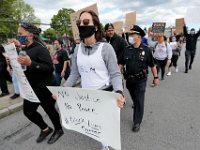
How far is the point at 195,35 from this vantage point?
8297 mm

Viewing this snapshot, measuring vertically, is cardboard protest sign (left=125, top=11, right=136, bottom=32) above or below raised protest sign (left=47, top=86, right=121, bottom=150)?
above

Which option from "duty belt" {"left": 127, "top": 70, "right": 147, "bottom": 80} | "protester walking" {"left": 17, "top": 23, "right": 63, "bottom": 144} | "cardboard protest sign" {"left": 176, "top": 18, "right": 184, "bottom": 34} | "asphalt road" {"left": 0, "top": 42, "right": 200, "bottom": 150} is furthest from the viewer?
"cardboard protest sign" {"left": 176, "top": 18, "right": 184, "bottom": 34}

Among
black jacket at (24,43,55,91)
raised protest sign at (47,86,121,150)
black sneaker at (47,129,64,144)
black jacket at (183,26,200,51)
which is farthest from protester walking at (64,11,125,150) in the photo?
black jacket at (183,26,200,51)

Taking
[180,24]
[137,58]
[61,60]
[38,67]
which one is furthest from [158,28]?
[38,67]

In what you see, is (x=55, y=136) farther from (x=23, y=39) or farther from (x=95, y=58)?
(x=95, y=58)

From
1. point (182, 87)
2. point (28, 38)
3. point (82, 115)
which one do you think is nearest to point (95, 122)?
point (82, 115)

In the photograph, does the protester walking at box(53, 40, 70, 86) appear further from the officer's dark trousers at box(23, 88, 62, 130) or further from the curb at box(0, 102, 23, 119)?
the officer's dark trousers at box(23, 88, 62, 130)

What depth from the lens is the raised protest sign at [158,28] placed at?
7.23 metres

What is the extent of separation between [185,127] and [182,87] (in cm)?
286

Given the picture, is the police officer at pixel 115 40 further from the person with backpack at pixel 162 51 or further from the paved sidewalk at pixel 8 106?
the person with backpack at pixel 162 51

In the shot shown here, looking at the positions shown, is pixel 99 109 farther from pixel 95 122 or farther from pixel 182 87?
pixel 182 87

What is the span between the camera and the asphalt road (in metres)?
3.03

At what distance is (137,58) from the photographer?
10.9 feet

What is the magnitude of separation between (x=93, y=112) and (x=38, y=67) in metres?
0.96
